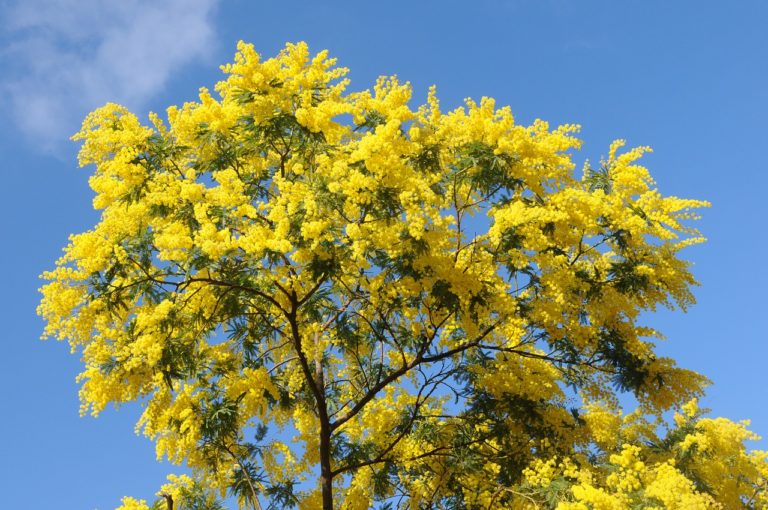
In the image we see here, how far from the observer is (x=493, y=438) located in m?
11.2

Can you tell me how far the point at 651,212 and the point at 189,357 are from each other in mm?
6332

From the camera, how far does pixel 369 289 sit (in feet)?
33.0

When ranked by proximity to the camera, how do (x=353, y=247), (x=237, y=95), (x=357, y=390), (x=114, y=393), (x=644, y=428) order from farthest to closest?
(x=644, y=428) < (x=357, y=390) < (x=237, y=95) < (x=114, y=393) < (x=353, y=247)

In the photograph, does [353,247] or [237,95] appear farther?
[237,95]

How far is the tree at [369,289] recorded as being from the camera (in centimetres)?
912

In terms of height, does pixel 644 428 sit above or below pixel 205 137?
below

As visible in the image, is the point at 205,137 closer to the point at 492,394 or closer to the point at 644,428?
the point at 492,394

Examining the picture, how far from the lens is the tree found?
29.9 feet

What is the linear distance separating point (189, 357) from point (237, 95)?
140 inches

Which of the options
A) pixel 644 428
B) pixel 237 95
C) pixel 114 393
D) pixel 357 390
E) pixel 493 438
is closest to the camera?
pixel 114 393

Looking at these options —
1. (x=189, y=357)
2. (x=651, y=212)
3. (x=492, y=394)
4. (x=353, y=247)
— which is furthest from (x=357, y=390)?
(x=651, y=212)

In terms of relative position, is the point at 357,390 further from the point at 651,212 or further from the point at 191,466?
the point at 651,212

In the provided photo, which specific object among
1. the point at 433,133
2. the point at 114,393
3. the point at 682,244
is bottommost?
the point at 682,244

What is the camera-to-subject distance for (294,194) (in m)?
9.05
